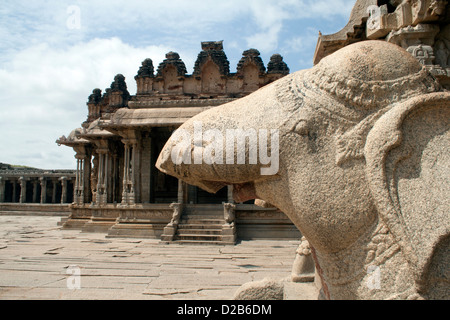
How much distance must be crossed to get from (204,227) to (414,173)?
9331mm

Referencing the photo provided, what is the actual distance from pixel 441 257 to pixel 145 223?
10.9m

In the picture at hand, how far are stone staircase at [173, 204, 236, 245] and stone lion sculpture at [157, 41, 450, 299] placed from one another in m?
8.21

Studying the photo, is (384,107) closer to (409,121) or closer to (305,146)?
(409,121)

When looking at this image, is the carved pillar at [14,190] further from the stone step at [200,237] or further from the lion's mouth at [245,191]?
the lion's mouth at [245,191]

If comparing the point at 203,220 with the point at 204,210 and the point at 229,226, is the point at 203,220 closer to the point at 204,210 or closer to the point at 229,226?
the point at 204,210

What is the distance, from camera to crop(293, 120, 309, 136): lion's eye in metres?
1.42

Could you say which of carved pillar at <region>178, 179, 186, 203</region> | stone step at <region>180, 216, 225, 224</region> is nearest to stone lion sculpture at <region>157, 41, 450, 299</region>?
stone step at <region>180, 216, 225, 224</region>

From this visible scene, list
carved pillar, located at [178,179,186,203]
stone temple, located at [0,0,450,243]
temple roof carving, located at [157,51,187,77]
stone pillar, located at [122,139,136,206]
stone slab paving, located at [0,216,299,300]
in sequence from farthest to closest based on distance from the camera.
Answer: temple roof carving, located at [157,51,187,77], stone pillar, located at [122,139,136,206], carved pillar, located at [178,179,186,203], stone slab paving, located at [0,216,299,300], stone temple, located at [0,0,450,243]

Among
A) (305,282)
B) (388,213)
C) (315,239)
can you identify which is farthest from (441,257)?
(305,282)

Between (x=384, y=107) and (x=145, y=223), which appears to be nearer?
(x=384, y=107)

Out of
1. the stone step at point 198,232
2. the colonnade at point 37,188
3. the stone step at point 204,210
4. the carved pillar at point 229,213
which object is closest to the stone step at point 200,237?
the stone step at point 198,232

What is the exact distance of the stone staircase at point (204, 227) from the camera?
9.64 meters

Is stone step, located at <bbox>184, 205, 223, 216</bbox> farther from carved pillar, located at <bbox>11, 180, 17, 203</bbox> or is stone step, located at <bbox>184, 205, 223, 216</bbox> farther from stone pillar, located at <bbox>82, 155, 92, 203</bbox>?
carved pillar, located at <bbox>11, 180, 17, 203</bbox>

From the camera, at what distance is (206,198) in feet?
52.7
